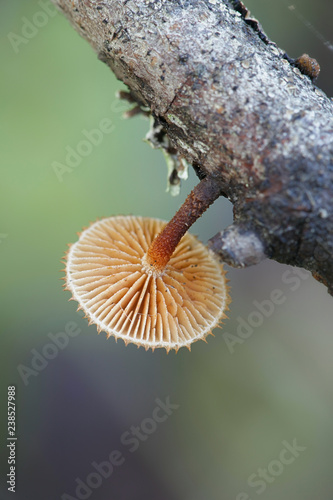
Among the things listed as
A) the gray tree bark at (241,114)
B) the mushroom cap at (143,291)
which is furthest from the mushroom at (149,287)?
the gray tree bark at (241,114)

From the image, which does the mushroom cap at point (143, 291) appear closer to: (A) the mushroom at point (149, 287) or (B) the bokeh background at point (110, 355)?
(A) the mushroom at point (149, 287)

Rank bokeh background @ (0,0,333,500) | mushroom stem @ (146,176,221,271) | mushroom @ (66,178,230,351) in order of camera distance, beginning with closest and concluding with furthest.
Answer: mushroom stem @ (146,176,221,271), mushroom @ (66,178,230,351), bokeh background @ (0,0,333,500)

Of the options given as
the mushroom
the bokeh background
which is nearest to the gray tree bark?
the mushroom

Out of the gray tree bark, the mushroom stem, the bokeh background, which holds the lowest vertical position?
the bokeh background

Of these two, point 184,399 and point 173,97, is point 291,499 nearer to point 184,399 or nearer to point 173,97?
point 184,399

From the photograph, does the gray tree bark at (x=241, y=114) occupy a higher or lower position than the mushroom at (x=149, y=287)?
higher

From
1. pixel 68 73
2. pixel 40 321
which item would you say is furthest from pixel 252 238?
pixel 68 73

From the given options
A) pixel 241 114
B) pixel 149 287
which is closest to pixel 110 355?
pixel 149 287

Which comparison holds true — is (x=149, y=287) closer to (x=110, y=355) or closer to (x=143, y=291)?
(x=143, y=291)

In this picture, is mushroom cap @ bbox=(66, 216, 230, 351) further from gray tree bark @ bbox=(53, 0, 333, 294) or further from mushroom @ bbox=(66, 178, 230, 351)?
gray tree bark @ bbox=(53, 0, 333, 294)
